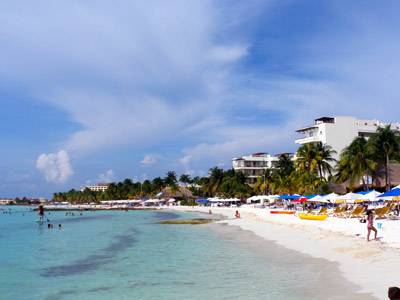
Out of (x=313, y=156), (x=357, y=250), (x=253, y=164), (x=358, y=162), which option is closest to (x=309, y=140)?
(x=313, y=156)

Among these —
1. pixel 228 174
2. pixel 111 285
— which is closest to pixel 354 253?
pixel 111 285

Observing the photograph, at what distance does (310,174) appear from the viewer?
63.0 metres

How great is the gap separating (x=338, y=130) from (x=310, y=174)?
16900mm

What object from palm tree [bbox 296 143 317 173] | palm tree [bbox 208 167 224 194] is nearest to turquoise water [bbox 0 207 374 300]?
palm tree [bbox 296 143 317 173]

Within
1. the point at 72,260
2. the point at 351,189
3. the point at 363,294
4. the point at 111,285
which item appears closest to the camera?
the point at 363,294

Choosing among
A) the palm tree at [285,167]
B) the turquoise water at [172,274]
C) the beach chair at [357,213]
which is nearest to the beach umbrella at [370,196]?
the beach chair at [357,213]

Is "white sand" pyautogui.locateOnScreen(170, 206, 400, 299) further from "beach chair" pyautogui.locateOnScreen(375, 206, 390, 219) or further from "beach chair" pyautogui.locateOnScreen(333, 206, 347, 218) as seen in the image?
"beach chair" pyautogui.locateOnScreen(333, 206, 347, 218)

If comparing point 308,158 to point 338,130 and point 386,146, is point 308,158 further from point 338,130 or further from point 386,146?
point 338,130

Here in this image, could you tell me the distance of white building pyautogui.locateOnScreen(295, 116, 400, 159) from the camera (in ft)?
248

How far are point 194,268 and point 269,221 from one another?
2587 centimetres

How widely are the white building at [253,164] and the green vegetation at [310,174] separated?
19.6 feet

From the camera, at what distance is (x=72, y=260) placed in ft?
70.6

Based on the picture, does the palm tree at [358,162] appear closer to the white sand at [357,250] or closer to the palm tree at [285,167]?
the palm tree at [285,167]

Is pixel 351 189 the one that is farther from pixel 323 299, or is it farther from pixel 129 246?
pixel 323 299
